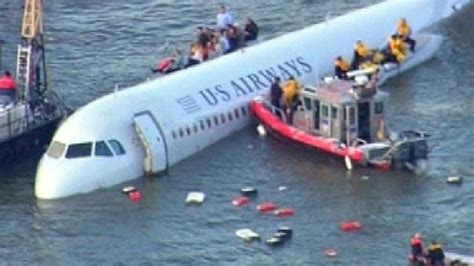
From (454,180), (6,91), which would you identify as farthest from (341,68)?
(6,91)

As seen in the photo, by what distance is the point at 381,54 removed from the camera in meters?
76.9

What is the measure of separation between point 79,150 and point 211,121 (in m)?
6.35

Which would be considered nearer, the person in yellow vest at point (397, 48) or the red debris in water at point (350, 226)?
the red debris in water at point (350, 226)

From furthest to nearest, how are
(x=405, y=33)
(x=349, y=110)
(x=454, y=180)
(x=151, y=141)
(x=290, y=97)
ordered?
(x=405, y=33), (x=290, y=97), (x=349, y=110), (x=151, y=141), (x=454, y=180)

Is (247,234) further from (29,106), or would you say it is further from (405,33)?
(405,33)

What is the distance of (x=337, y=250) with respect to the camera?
57.2 meters

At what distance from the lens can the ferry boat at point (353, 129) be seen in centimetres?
6488

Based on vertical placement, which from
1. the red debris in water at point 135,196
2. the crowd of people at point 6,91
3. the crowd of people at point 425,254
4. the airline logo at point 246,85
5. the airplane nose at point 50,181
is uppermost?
the crowd of people at point 6,91

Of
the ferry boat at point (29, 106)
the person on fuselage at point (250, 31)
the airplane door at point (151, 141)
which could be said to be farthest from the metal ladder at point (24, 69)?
the person on fuselage at point (250, 31)

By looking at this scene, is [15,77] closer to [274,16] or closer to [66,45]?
[66,45]

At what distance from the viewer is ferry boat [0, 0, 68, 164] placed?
66.6m

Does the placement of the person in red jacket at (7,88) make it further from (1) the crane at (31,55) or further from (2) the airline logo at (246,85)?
(2) the airline logo at (246,85)

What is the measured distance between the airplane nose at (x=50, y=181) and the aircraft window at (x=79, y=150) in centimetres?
54

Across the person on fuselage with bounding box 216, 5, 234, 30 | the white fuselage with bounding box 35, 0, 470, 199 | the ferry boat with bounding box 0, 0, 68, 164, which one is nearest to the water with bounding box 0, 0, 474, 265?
the white fuselage with bounding box 35, 0, 470, 199
